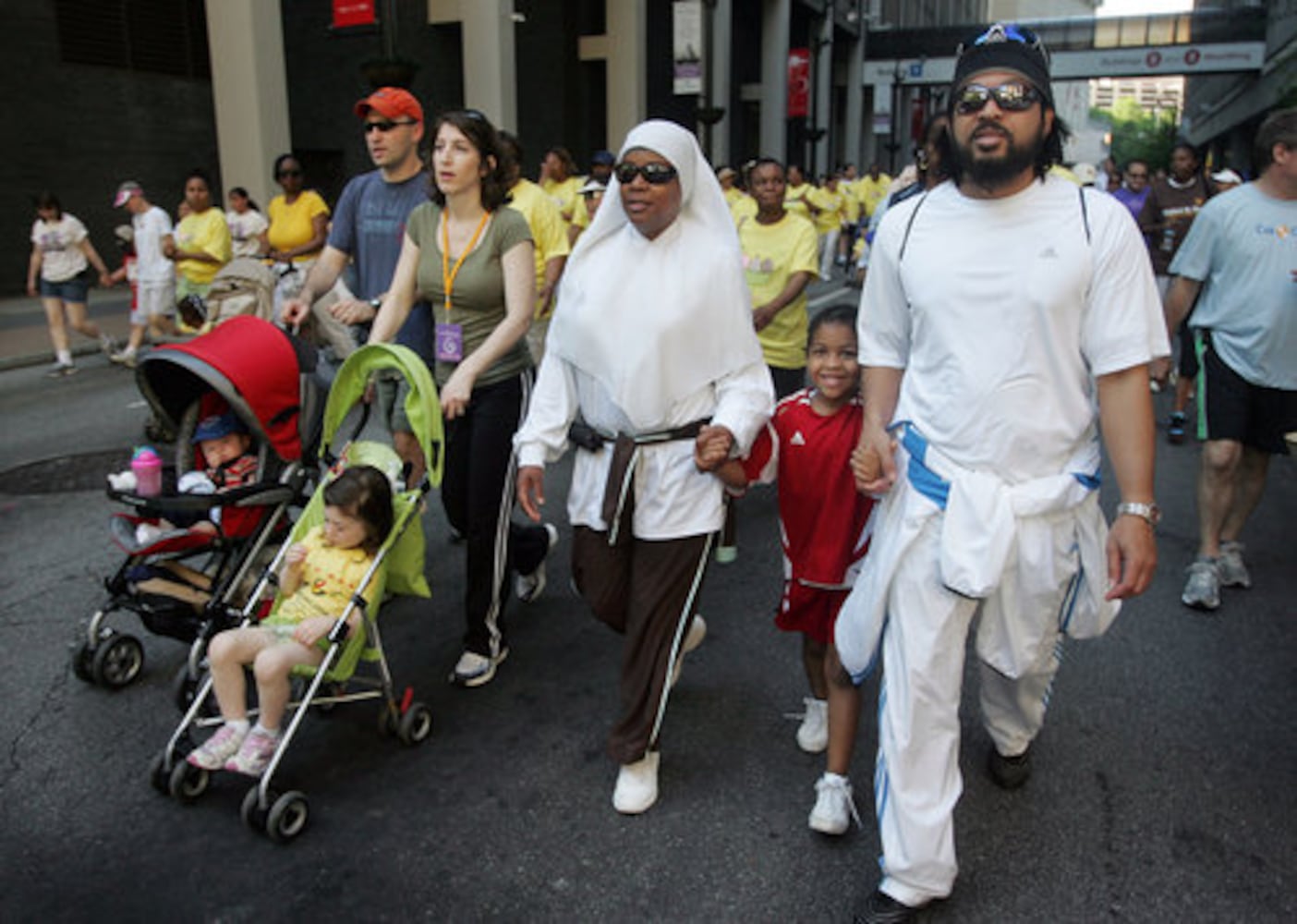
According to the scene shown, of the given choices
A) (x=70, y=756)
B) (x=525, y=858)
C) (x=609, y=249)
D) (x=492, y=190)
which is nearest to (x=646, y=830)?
(x=525, y=858)

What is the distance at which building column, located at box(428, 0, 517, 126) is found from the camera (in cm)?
1742

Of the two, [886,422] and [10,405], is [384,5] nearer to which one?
[10,405]

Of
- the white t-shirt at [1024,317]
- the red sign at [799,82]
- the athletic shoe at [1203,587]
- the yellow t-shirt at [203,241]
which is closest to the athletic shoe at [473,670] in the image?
the white t-shirt at [1024,317]

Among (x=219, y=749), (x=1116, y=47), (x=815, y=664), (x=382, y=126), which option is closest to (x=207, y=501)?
(x=219, y=749)

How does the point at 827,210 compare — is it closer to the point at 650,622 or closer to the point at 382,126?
the point at 382,126

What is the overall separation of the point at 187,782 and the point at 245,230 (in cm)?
974

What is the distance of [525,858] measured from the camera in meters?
3.10

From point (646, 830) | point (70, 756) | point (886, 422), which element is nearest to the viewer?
point (886, 422)

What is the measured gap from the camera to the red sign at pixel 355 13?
14.2m

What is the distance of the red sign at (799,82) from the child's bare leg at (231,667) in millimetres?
32531

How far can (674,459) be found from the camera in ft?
10.6

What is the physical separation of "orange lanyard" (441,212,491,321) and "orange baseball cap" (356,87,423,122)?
64 cm

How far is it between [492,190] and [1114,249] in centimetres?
233

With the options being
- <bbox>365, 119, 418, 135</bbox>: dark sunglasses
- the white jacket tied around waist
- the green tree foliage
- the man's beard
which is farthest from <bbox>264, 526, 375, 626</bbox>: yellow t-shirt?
the green tree foliage
